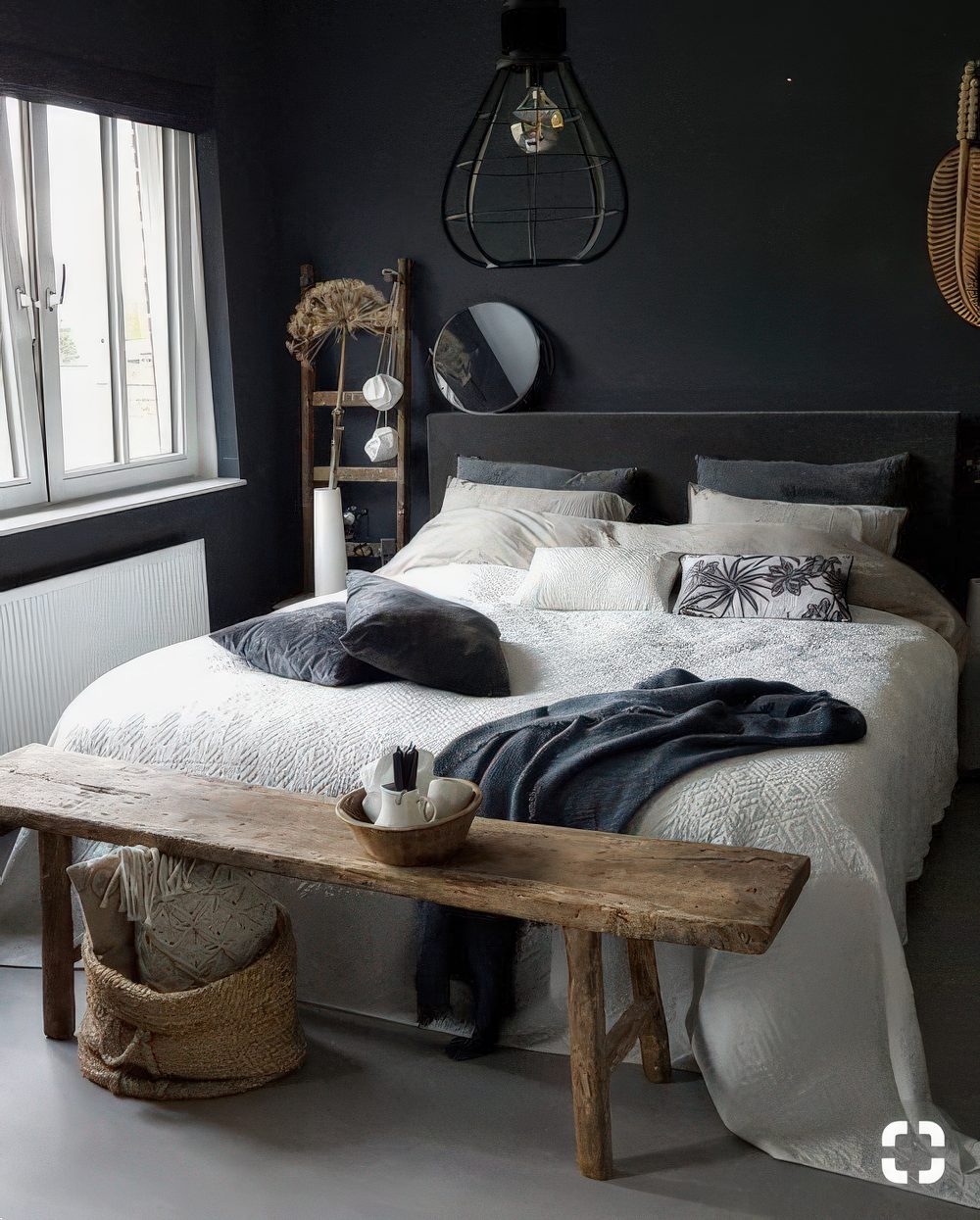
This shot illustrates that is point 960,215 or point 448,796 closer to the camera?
point 448,796

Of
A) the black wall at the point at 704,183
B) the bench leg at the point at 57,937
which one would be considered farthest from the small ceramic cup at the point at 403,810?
the black wall at the point at 704,183

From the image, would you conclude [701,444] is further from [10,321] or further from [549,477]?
[10,321]

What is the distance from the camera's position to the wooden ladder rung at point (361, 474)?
16.5ft

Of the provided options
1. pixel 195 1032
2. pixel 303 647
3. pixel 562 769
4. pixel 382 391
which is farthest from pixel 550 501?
pixel 195 1032

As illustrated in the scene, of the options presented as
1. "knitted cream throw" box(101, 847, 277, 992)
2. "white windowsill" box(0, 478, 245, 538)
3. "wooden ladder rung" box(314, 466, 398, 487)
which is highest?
"wooden ladder rung" box(314, 466, 398, 487)

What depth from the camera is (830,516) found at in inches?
159

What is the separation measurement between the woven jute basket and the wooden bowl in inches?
16.3

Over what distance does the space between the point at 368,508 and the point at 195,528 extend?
796mm

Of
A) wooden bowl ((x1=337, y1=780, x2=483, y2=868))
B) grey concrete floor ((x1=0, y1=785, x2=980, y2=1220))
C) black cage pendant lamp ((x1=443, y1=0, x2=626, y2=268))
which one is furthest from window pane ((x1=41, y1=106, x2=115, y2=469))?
wooden bowl ((x1=337, y1=780, x2=483, y2=868))

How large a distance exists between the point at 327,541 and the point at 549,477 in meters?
0.92

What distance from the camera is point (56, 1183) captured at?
212cm

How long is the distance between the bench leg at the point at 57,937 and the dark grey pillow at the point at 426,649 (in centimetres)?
82

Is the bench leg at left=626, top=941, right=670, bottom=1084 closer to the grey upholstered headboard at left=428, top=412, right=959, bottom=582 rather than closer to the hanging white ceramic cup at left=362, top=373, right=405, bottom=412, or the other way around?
the grey upholstered headboard at left=428, top=412, right=959, bottom=582

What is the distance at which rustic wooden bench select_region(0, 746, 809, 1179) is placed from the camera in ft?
6.48
